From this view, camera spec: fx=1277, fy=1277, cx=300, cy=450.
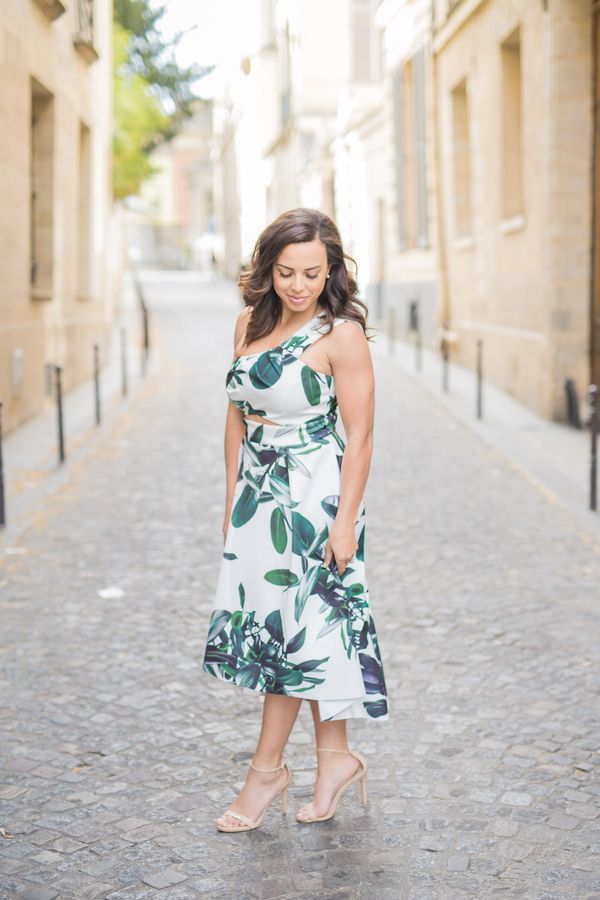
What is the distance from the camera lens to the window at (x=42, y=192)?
14.7m

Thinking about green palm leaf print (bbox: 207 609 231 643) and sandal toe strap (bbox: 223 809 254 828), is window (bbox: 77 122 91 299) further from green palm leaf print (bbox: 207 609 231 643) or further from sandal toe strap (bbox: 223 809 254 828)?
sandal toe strap (bbox: 223 809 254 828)

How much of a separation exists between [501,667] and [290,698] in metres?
1.77

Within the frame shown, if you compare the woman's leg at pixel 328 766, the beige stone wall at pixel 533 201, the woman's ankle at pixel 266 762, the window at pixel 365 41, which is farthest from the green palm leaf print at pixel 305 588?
the window at pixel 365 41

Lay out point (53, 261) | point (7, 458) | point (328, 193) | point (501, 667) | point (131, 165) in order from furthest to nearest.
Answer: point (328, 193), point (131, 165), point (53, 261), point (7, 458), point (501, 667)

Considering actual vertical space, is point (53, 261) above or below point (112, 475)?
above

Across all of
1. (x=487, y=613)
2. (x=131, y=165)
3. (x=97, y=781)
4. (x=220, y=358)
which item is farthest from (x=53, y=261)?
(x=131, y=165)

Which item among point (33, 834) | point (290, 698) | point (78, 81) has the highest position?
point (78, 81)

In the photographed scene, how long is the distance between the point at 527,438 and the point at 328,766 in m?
8.64

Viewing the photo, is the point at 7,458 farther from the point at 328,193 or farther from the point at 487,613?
the point at 328,193

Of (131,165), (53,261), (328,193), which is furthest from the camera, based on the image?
(328,193)

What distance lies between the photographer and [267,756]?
12.1 ft

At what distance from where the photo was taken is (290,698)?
12.0 feet

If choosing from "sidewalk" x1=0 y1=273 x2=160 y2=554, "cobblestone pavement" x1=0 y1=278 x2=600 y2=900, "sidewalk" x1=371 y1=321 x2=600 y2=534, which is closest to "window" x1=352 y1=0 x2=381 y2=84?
"sidewalk" x1=0 y1=273 x2=160 y2=554

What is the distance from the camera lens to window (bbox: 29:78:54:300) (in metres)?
14.7
